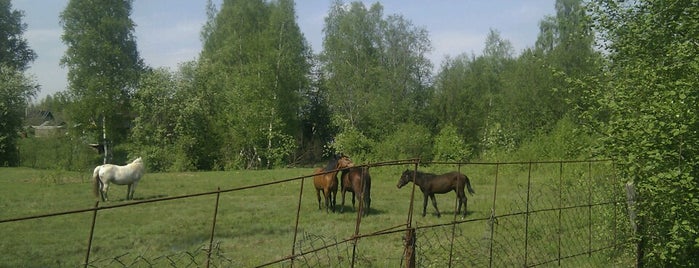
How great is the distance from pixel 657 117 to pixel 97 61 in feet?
117

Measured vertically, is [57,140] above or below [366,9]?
below

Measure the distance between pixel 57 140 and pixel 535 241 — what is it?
115 feet

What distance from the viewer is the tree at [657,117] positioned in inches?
207

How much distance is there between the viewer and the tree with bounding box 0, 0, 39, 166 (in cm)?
3216

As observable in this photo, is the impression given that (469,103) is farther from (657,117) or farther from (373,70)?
(657,117)

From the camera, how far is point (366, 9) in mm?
44344

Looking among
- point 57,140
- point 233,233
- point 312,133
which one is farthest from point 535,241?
point 312,133

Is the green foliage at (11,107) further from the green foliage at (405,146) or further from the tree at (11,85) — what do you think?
the green foliage at (405,146)

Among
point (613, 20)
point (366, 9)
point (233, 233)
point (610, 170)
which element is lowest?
point (233, 233)

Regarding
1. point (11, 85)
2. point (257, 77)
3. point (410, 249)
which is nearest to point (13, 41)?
point (11, 85)

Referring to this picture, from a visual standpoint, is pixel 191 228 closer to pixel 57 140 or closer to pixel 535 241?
pixel 535 241

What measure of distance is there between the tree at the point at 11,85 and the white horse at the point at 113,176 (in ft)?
63.0

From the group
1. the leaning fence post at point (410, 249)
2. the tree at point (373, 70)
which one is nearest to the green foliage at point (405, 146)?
the tree at point (373, 70)

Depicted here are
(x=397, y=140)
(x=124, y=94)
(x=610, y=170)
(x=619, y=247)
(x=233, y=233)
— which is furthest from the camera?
(x=124, y=94)
